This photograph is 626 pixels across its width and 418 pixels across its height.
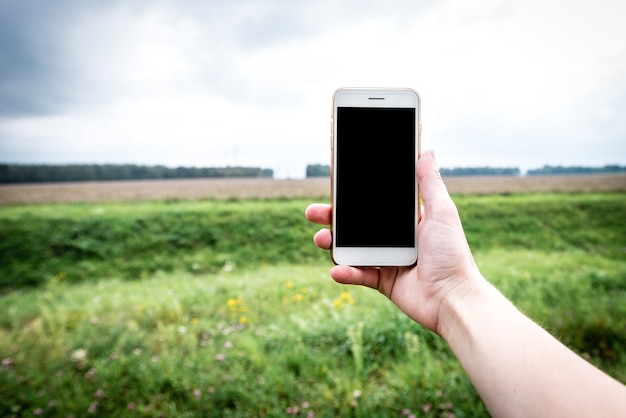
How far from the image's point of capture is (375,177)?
1.75m

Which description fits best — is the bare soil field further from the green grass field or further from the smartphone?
the smartphone

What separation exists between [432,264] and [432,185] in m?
0.34

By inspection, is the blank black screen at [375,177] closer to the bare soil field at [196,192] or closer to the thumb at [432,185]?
the thumb at [432,185]

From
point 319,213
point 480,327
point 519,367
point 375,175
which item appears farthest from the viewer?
point 319,213

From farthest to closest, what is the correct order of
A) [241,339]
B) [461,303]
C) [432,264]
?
[241,339] → [432,264] → [461,303]

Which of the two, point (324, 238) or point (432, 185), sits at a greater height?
point (432, 185)

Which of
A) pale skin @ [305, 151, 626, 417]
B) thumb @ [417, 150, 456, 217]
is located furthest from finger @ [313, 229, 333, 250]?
thumb @ [417, 150, 456, 217]

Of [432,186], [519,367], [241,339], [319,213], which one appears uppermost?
[432,186]

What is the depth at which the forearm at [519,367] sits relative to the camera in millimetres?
1008

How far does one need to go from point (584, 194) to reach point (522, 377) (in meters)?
19.7

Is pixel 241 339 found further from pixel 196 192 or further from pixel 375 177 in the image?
pixel 196 192

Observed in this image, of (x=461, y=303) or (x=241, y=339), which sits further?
(x=241, y=339)

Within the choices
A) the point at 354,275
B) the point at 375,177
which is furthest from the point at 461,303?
the point at 375,177

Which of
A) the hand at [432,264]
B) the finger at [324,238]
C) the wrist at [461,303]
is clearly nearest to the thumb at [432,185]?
the hand at [432,264]
